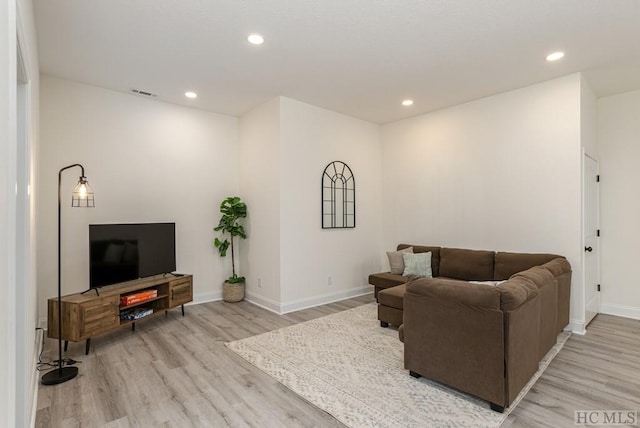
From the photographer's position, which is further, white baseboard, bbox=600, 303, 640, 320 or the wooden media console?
white baseboard, bbox=600, 303, 640, 320

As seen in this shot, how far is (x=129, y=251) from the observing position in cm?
385

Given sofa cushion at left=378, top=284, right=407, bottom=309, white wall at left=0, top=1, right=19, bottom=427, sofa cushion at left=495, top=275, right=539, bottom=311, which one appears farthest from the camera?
sofa cushion at left=378, top=284, right=407, bottom=309

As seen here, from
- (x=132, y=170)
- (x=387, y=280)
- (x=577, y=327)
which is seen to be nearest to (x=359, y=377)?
(x=387, y=280)

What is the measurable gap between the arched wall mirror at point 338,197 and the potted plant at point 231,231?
4.27 feet

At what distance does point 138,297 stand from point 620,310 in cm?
606

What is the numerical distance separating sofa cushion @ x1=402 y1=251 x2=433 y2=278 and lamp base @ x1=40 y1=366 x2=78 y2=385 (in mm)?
3857

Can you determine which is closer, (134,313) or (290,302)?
(134,313)

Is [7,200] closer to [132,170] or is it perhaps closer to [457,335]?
[457,335]

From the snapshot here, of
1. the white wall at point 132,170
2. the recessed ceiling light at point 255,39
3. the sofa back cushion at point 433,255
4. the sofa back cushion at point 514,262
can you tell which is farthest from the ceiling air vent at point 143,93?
the sofa back cushion at point 514,262

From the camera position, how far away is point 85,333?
10.4ft

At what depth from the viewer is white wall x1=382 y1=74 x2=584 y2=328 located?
3.80m

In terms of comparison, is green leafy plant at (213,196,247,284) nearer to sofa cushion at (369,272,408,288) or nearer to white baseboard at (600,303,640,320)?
sofa cushion at (369,272,408,288)

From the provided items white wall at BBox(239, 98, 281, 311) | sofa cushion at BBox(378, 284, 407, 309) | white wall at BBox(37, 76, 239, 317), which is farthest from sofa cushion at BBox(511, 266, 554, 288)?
white wall at BBox(37, 76, 239, 317)

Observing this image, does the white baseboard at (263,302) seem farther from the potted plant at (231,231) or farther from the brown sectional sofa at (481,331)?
the brown sectional sofa at (481,331)
